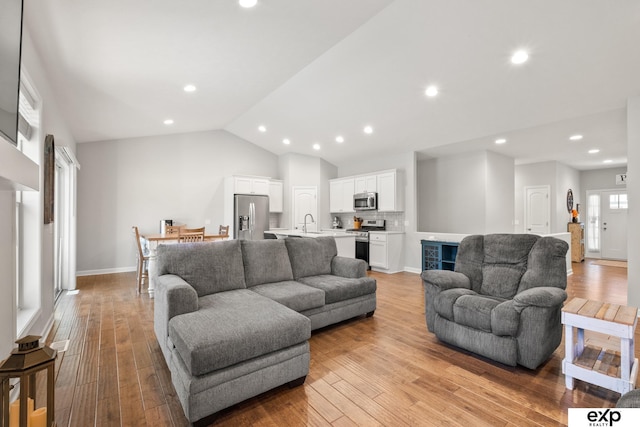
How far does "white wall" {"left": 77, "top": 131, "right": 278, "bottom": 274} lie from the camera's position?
604 centimetres

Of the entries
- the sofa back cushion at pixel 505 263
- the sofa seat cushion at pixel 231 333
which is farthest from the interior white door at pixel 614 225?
the sofa seat cushion at pixel 231 333

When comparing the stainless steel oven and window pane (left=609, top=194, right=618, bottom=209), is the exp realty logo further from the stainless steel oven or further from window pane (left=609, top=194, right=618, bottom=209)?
window pane (left=609, top=194, right=618, bottom=209)

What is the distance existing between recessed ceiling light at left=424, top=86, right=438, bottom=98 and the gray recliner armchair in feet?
7.30

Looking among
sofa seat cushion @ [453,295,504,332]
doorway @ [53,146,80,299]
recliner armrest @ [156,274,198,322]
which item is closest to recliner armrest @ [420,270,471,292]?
sofa seat cushion @ [453,295,504,332]

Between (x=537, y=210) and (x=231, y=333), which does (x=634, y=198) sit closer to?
(x=231, y=333)

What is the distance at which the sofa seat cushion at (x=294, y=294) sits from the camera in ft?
8.99

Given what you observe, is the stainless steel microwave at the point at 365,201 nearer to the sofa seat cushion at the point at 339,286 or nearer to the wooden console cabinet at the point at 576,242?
the sofa seat cushion at the point at 339,286

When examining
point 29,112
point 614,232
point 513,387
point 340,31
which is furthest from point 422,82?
point 614,232

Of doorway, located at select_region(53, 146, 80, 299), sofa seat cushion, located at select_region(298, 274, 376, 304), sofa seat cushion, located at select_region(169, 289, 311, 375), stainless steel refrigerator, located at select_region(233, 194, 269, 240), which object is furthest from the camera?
stainless steel refrigerator, located at select_region(233, 194, 269, 240)

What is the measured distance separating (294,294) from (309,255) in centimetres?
85

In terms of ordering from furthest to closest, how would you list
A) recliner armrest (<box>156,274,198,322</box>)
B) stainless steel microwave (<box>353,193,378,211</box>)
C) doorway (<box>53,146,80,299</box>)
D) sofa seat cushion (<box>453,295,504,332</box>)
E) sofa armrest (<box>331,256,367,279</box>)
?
1. stainless steel microwave (<box>353,193,378,211</box>)
2. doorway (<box>53,146,80,299</box>)
3. sofa armrest (<box>331,256,367,279</box>)
4. sofa seat cushion (<box>453,295,504,332</box>)
5. recliner armrest (<box>156,274,198,322</box>)

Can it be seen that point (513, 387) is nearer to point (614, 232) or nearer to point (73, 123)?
point (73, 123)

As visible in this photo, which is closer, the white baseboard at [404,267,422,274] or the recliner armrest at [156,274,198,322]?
the recliner armrest at [156,274,198,322]

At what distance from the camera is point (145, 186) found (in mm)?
6578
